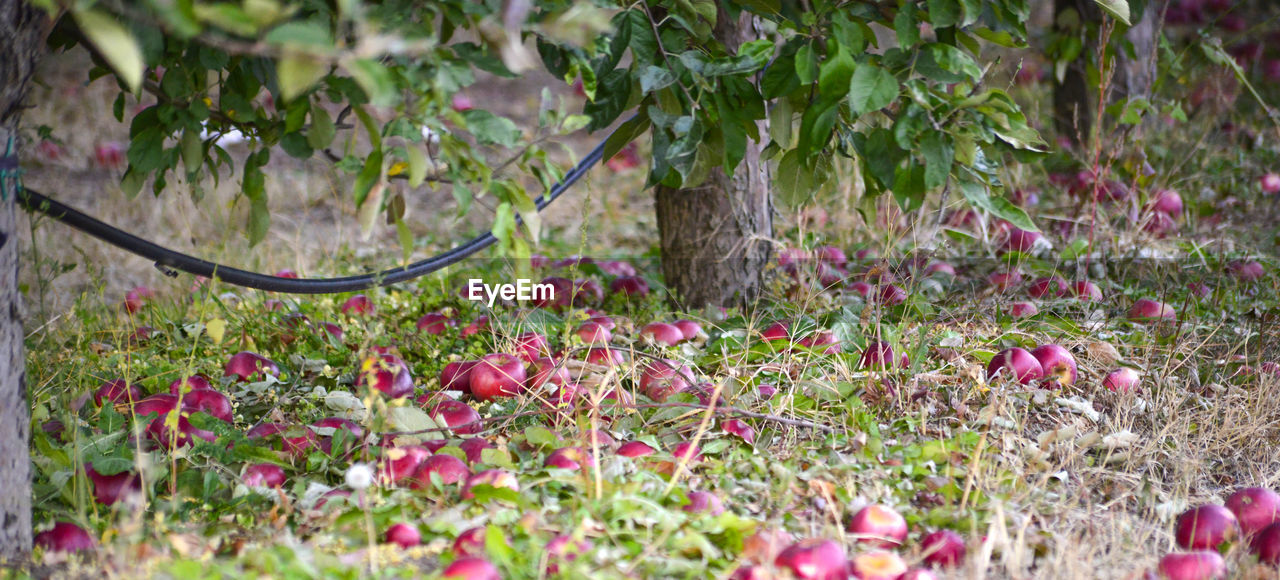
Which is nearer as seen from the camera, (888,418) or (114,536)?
(114,536)

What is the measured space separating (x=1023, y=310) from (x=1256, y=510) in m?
0.91

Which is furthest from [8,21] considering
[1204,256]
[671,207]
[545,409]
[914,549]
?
[1204,256]

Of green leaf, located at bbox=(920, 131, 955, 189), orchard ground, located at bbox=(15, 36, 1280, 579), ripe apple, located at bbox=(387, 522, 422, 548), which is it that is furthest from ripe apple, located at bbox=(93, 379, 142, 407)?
green leaf, located at bbox=(920, 131, 955, 189)

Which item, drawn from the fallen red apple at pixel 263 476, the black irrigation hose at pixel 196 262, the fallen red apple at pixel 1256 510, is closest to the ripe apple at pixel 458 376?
the black irrigation hose at pixel 196 262

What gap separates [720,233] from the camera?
270 cm

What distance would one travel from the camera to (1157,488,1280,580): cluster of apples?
137 centimetres

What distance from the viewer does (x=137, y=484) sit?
5.23 feet

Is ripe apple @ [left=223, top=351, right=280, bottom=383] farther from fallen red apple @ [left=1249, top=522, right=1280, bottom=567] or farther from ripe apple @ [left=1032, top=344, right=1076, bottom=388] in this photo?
fallen red apple @ [left=1249, top=522, right=1280, bottom=567]

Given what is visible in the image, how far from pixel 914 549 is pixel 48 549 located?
1.21 m

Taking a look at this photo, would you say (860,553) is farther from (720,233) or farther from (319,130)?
(720,233)

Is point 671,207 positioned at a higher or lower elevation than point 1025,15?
lower

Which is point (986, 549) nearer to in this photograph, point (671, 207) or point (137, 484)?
point (137, 484)

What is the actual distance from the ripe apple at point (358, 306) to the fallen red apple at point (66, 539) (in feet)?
3.59

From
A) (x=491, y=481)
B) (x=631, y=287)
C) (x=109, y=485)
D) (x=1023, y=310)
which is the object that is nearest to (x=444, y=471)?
(x=491, y=481)
